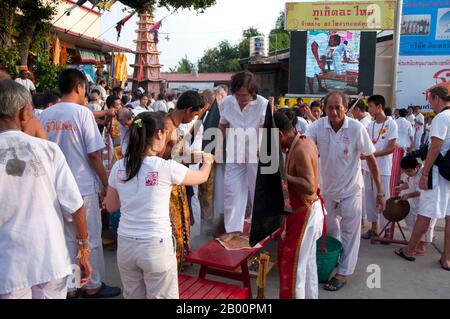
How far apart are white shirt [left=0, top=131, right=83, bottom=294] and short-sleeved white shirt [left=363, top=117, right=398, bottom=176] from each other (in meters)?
4.56

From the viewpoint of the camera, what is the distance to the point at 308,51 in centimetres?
1941

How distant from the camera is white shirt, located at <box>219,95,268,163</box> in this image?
3.94 m

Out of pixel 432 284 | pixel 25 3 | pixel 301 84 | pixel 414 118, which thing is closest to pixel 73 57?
pixel 25 3

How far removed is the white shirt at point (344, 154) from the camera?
398 centimetres

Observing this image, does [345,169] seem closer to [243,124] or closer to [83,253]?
[243,124]

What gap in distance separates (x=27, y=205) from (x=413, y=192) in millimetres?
4583

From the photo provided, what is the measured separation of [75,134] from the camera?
3473 millimetres

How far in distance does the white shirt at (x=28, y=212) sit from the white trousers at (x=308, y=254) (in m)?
1.78

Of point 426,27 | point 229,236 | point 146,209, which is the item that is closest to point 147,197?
point 146,209

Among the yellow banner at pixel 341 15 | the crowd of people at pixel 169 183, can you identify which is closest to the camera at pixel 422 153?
the crowd of people at pixel 169 183

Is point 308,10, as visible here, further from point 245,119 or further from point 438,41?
point 245,119

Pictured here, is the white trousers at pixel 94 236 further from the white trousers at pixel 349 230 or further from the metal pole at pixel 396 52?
the metal pole at pixel 396 52

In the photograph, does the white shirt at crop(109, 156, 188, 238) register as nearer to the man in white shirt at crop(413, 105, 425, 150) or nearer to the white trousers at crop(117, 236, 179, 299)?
the white trousers at crop(117, 236, 179, 299)

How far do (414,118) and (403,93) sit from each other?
3.81 m
